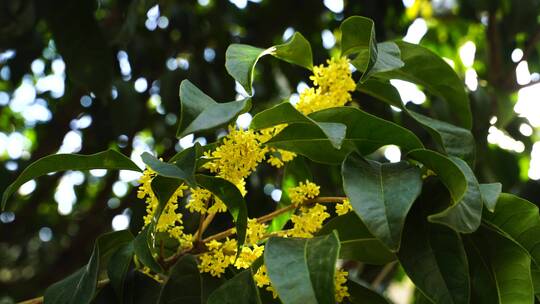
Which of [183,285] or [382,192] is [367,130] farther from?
[183,285]

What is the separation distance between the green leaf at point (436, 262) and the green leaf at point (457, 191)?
3 centimetres

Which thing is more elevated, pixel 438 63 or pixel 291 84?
pixel 438 63

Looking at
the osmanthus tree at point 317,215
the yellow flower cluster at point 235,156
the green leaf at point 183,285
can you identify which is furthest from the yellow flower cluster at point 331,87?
the green leaf at point 183,285

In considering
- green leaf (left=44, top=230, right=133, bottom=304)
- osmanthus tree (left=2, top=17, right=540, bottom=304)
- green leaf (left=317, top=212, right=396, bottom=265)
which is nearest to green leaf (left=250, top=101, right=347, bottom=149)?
osmanthus tree (left=2, top=17, right=540, bottom=304)

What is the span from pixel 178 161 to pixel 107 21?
127 cm

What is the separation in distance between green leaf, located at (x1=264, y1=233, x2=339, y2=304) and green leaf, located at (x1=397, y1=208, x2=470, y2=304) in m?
0.08

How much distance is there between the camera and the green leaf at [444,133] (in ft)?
2.36

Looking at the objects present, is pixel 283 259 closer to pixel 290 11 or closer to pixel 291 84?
pixel 291 84

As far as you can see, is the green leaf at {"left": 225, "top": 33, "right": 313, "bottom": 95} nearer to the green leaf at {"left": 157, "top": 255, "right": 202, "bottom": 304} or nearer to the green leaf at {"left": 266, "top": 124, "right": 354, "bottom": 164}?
the green leaf at {"left": 266, "top": 124, "right": 354, "bottom": 164}

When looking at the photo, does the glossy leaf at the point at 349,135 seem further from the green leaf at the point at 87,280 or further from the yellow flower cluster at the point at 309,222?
the green leaf at the point at 87,280

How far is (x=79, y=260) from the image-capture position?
6.36 ft

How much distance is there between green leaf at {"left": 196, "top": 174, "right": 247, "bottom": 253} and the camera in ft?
2.04

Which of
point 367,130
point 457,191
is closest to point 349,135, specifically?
point 367,130

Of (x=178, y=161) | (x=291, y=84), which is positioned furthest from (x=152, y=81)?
(x=178, y=161)
